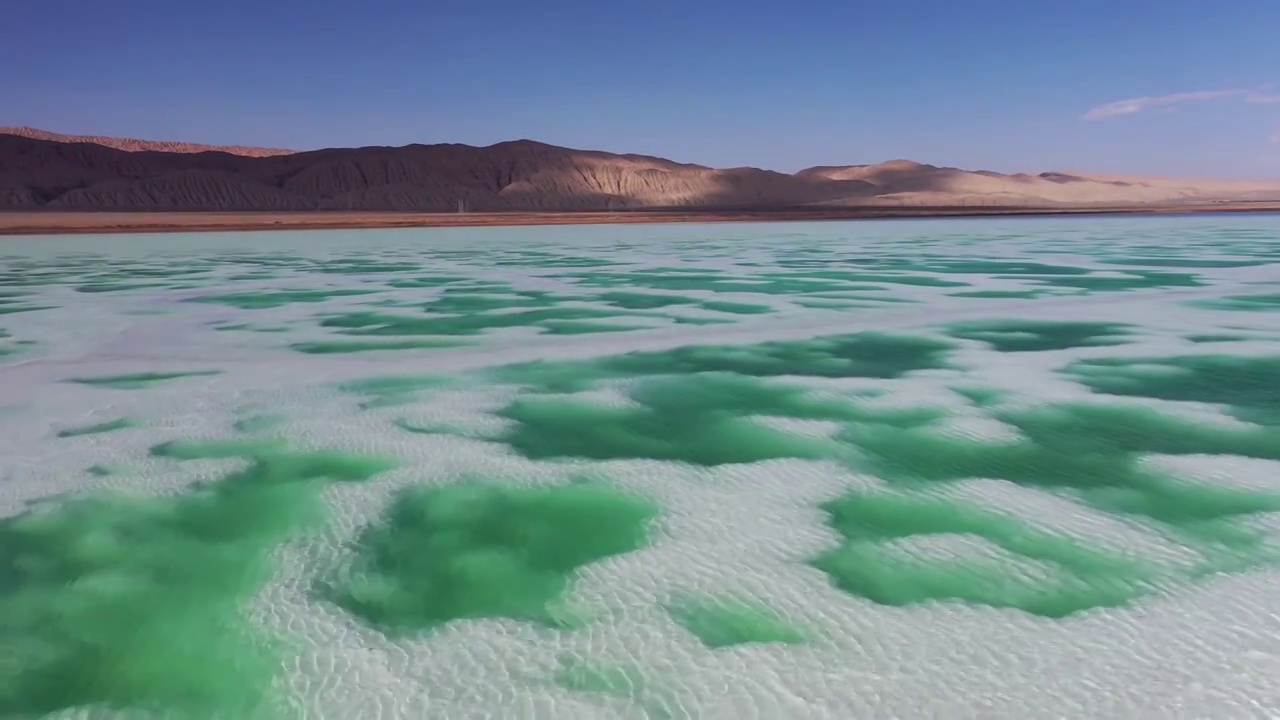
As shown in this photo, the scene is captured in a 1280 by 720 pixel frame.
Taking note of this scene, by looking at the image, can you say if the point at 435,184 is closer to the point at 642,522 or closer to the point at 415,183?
the point at 415,183

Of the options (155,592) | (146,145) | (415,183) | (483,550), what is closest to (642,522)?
(483,550)

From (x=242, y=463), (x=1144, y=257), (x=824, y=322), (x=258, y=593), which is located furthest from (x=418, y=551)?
(x=1144, y=257)

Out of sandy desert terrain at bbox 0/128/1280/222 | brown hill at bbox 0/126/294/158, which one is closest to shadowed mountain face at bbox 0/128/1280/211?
sandy desert terrain at bbox 0/128/1280/222

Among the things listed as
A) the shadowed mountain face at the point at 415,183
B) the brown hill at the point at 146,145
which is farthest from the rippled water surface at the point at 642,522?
the brown hill at the point at 146,145

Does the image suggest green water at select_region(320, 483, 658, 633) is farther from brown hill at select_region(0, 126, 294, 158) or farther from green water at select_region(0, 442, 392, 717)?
brown hill at select_region(0, 126, 294, 158)

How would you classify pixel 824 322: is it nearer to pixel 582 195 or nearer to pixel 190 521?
pixel 190 521

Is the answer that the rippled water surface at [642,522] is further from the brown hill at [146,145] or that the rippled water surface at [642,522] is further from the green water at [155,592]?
the brown hill at [146,145]
